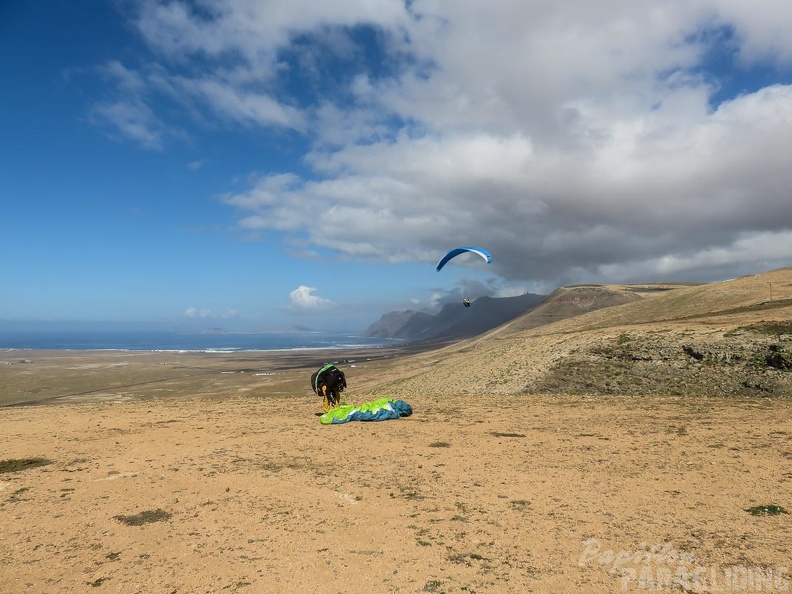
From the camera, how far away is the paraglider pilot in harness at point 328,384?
2162cm

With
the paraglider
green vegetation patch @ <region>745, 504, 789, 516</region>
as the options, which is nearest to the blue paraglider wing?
the paraglider

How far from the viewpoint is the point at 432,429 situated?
754 inches

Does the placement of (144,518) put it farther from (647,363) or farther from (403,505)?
(647,363)

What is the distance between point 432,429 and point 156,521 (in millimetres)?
11516

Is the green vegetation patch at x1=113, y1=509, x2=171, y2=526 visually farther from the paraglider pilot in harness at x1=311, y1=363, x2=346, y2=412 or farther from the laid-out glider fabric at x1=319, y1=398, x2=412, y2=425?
the paraglider pilot in harness at x1=311, y1=363, x2=346, y2=412

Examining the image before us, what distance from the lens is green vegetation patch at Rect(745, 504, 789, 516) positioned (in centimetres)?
980

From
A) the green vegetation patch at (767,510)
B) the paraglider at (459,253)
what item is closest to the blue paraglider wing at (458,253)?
the paraglider at (459,253)

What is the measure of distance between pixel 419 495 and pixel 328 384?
10867mm

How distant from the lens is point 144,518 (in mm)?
10328

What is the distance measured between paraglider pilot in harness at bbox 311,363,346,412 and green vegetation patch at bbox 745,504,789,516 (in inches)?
619

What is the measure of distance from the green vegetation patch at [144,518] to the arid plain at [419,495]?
0.05 metres

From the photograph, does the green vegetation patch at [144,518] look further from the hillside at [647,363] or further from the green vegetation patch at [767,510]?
the hillside at [647,363]

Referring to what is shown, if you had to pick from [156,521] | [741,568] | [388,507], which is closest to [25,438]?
[156,521]

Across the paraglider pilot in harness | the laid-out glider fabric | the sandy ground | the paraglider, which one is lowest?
the sandy ground
